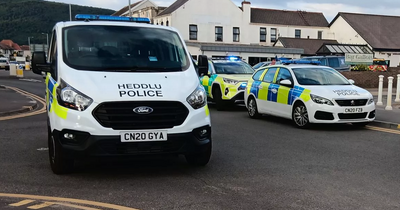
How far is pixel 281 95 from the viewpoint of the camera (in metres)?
10.9

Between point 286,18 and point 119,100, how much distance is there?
54.8 m

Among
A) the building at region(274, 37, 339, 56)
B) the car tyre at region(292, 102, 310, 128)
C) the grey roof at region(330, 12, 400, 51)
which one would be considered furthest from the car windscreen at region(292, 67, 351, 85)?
the grey roof at region(330, 12, 400, 51)

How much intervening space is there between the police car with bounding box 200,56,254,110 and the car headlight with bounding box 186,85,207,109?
832cm

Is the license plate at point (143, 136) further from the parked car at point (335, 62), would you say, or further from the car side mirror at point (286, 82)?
the parked car at point (335, 62)

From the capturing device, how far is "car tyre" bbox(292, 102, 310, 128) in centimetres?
995

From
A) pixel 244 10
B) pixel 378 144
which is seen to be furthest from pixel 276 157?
pixel 244 10

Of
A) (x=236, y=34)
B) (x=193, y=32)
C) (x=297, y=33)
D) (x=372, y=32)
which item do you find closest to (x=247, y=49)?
(x=236, y=34)

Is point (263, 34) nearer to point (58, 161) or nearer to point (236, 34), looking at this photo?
point (236, 34)

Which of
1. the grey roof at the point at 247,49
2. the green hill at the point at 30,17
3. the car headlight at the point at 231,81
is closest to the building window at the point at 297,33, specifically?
the grey roof at the point at 247,49

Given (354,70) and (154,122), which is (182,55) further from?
(354,70)

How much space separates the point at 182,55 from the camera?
6.41 metres

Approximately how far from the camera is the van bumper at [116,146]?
510 centimetres

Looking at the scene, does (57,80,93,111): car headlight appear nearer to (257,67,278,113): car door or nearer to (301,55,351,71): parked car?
(257,67,278,113): car door

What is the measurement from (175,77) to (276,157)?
2.27 metres
